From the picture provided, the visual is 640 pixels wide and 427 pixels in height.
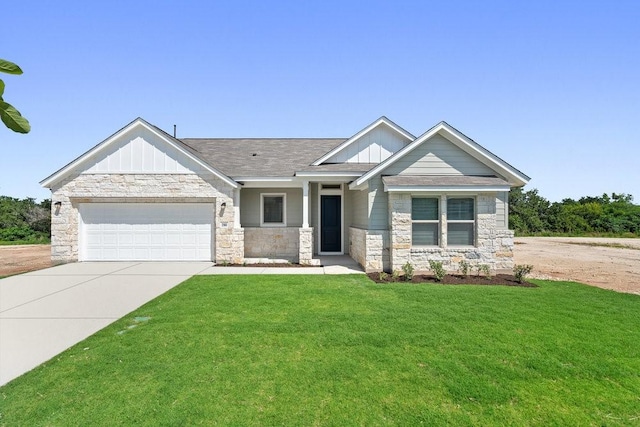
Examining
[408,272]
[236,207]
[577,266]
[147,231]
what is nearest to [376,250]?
[408,272]

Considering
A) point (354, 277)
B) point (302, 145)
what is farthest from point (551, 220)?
point (354, 277)

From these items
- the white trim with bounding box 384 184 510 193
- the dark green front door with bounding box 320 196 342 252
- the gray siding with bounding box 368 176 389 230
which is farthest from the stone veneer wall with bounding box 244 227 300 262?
the white trim with bounding box 384 184 510 193

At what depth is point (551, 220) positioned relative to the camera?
29922 mm

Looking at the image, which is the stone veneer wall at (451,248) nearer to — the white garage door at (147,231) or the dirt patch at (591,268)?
the dirt patch at (591,268)

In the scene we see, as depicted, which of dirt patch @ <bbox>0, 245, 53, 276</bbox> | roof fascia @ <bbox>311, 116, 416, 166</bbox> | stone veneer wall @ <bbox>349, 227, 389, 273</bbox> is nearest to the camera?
stone veneer wall @ <bbox>349, 227, 389, 273</bbox>

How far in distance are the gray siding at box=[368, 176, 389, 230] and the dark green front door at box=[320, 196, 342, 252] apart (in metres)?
3.73

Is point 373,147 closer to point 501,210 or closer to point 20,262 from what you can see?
point 501,210

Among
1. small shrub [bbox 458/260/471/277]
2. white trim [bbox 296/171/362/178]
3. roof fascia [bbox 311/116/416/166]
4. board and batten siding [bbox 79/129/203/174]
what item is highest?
roof fascia [bbox 311/116/416/166]

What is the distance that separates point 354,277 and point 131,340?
6.20 m

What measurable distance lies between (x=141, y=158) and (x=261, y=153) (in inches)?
207

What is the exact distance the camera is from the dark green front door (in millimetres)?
14156

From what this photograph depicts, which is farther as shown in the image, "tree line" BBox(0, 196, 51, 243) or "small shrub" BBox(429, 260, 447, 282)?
"tree line" BBox(0, 196, 51, 243)

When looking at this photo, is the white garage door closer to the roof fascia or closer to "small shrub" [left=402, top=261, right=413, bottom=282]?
the roof fascia

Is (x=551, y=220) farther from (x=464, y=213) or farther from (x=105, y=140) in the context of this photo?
(x=105, y=140)
